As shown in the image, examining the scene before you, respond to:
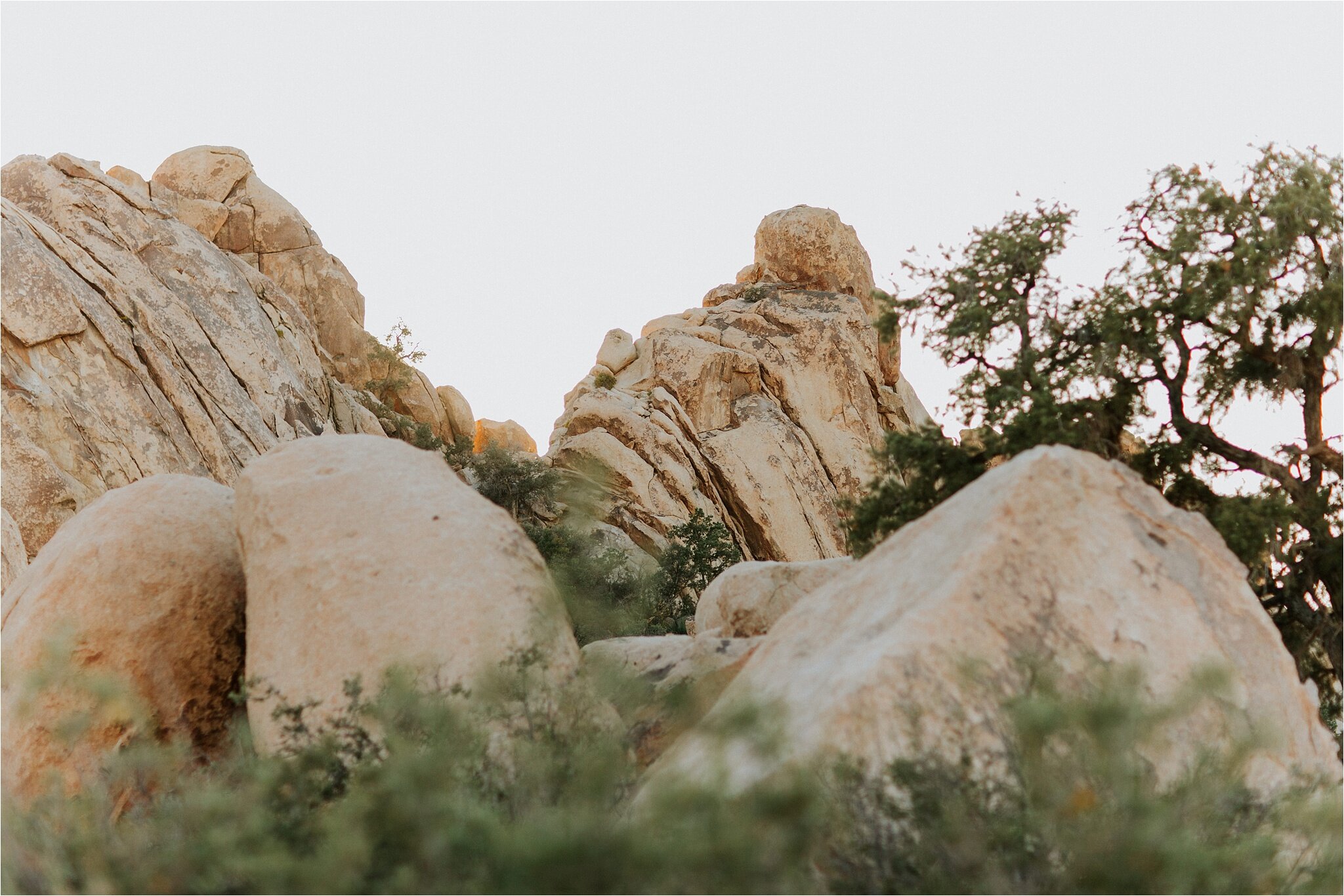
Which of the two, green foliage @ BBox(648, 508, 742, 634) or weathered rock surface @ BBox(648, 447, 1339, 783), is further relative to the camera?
green foliage @ BBox(648, 508, 742, 634)

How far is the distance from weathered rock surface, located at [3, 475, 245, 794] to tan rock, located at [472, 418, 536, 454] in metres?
36.9

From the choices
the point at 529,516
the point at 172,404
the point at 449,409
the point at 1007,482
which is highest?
the point at 449,409

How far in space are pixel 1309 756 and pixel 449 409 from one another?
144 ft

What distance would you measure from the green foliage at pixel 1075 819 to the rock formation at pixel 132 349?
70.4 ft

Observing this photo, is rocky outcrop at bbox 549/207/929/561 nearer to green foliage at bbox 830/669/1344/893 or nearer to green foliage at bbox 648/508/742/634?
green foliage at bbox 648/508/742/634

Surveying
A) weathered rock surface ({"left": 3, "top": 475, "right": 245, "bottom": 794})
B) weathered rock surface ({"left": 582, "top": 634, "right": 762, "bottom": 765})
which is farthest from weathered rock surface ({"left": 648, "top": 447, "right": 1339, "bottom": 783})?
weathered rock surface ({"left": 3, "top": 475, "right": 245, "bottom": 794})

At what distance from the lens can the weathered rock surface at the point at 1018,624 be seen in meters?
7.05

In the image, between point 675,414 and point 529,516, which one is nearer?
point 529,516

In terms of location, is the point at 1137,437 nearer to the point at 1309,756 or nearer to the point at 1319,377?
the point at 1319,377

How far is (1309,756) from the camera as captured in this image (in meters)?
8.63

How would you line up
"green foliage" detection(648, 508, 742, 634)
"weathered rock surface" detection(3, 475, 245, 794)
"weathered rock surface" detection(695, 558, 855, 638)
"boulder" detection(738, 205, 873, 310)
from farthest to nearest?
"boulder" detection(738, 205, 873, 310) → "green foliage" detection(648, 508, 742, 634) → "weathered rock surface" detection(695, 558, 855, 638) → "weathered rock surface" detection(3, 475, 245, 794)

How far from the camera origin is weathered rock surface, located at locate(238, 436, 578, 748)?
30.9 ft

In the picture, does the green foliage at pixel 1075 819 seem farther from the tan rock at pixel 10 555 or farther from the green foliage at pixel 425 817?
the tan rock at pixel 10 555

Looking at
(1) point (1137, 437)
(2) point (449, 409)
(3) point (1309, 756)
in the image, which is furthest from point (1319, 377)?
(2) point (449, 409)
